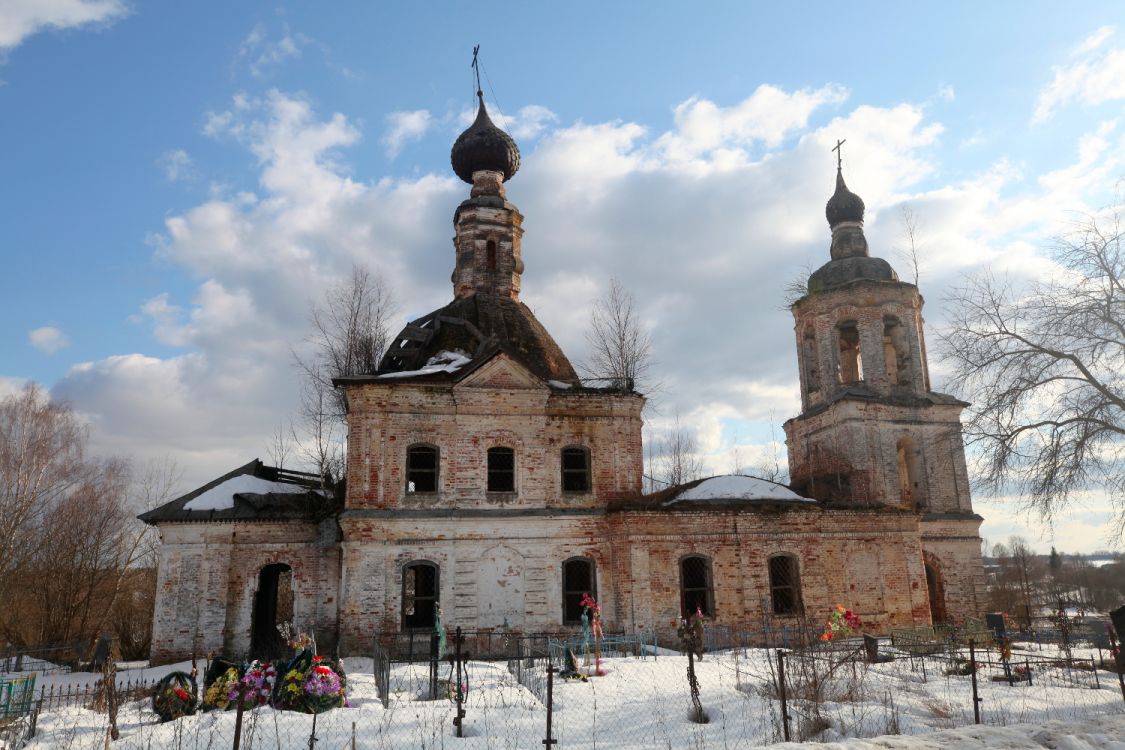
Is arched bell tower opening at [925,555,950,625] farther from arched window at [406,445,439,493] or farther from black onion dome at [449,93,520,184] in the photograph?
black onion dome at [449,93,520,184]

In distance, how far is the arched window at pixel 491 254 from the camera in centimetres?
2620

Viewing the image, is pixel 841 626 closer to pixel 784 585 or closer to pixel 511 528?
pixel 784 585

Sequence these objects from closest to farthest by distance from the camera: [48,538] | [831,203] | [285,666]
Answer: [285,666] < [831,203] < [48,538]

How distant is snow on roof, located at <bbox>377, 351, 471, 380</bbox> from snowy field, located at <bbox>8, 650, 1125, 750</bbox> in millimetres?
8166

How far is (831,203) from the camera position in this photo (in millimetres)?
27172

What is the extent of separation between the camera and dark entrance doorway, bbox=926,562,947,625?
2405cm

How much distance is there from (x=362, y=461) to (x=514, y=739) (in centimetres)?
1126

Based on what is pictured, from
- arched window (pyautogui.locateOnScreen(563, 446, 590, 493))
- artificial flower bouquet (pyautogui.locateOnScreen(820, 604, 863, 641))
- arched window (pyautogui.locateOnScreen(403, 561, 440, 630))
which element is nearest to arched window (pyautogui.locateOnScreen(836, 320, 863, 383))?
artificial flower bouquet (pyautogui.locateOnScreen(820, 604, 863, 641))

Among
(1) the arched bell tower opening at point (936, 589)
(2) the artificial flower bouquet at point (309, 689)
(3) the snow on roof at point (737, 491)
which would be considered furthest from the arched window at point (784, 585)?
(2) the artificial flower bouquet at point (309, 689)

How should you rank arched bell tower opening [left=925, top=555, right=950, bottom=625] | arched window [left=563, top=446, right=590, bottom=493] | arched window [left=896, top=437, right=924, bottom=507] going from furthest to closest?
arched window [left=896, top=437, right=924, bottom=507], arched bell tower opening [left=925, top=555, right=950, bottom=625], arched window [left=563, top=446, right=590, bottom=493]

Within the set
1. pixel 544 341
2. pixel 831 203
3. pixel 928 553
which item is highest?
pixel 831 203

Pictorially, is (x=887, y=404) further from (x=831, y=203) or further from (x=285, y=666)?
(x=285, y=666)

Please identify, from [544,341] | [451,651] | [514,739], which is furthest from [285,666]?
[544,341]

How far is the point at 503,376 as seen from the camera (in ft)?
68.3
